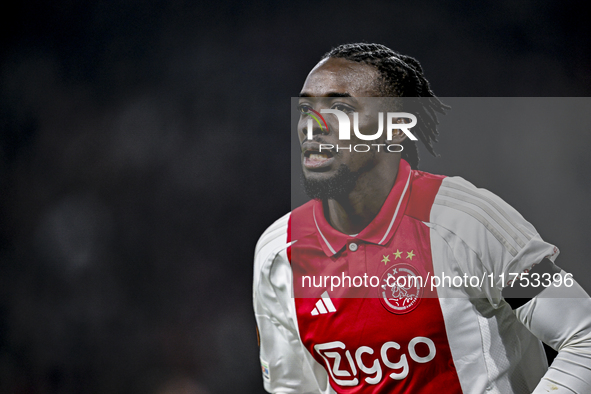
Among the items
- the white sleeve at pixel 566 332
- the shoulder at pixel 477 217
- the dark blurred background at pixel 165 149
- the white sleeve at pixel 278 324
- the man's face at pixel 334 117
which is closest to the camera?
the white sleeve at pixel 566 332

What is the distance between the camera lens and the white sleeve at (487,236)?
1.16 m

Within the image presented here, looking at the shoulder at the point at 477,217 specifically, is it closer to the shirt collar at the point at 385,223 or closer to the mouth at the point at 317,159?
the shirt collar at the point at 385,223

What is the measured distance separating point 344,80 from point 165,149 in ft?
4.15

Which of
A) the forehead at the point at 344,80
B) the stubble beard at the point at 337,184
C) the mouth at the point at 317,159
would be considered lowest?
the stubble beard at the point at 337,184

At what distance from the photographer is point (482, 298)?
4.07 feet

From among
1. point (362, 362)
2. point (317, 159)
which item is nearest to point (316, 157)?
point (317, 159)

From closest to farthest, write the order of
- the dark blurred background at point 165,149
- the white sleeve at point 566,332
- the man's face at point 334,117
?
the white sleeve at point 566,332, the man's face at point 334,117, the dark blurred background at point 165,149

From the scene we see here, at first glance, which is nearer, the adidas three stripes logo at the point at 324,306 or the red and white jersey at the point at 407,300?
the red and white jersey at the point at 407,300

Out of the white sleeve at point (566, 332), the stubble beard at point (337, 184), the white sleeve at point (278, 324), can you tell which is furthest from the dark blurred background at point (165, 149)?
the white sleeve at point (566, 332)

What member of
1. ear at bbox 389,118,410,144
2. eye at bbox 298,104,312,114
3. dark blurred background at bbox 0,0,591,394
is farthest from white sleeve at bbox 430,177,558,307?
dark blurred background at bbox 0,0,591,394

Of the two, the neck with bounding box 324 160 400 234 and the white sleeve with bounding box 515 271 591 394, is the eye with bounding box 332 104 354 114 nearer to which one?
the neck with bounding box 324 160 400 234

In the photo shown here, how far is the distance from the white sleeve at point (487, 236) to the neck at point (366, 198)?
0.16 metres

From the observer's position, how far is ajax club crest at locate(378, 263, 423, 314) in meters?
1.29

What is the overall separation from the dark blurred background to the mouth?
2.03 ft
